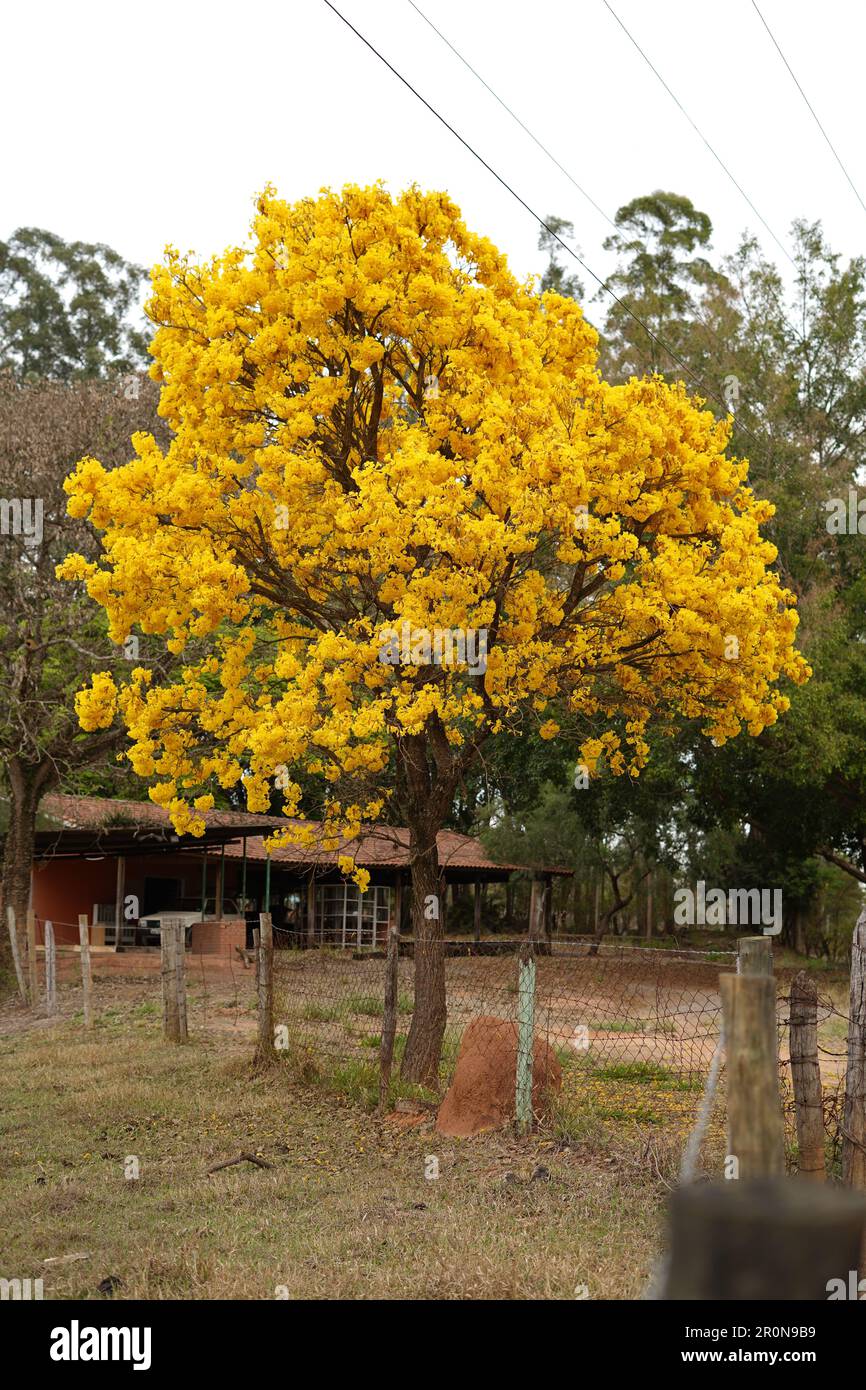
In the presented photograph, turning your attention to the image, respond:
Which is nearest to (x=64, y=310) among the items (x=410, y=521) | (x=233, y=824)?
(x=233, y=824)

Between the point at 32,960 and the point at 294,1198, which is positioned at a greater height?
the point at 294,1198

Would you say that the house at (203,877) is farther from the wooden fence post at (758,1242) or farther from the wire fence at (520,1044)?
the wooden fence post at (758,1242)

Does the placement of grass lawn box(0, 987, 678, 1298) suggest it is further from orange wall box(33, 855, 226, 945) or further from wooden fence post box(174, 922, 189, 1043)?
orange wall box(33, 855, 226, 945)

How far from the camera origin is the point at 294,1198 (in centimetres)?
813

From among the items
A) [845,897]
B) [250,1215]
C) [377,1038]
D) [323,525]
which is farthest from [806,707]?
[845,897]

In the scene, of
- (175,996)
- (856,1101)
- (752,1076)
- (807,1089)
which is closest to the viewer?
(752,1076)

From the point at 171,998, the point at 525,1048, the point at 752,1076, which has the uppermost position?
the point at 752,1076

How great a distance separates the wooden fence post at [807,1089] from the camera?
22.2 feet

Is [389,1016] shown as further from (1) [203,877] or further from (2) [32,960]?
(1) [203,877]

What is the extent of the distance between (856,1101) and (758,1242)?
4578 mm

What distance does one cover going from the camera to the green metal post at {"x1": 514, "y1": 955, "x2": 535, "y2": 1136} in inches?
383

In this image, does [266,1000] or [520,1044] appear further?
[266,1000]

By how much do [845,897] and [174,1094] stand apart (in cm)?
3810
